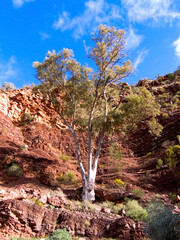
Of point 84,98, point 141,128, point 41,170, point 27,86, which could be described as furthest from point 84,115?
point 27,86

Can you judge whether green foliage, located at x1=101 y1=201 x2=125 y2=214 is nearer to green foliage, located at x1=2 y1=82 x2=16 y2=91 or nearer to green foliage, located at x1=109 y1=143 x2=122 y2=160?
green foliage, located at x1=109 y1=143 x2=122 y2=160

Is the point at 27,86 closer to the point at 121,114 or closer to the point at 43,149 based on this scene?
the point at 43,149

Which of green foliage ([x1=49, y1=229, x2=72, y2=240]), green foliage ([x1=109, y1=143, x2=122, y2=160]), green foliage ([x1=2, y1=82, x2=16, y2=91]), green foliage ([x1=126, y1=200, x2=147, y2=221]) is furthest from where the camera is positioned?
green foliage ([x1=2, y1=82, x2=16, y2=91])

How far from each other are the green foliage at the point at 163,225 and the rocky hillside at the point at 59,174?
170cm

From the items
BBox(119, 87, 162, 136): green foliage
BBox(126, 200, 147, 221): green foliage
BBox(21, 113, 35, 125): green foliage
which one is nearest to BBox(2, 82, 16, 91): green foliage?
BBox(21, 113, 35, 125): green foliage

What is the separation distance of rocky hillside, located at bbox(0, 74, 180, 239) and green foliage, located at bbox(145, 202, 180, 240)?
67.0 inches

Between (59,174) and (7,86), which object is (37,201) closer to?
(59,174)

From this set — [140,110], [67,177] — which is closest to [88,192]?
[67,177]

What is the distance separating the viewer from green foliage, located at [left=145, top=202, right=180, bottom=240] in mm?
4543

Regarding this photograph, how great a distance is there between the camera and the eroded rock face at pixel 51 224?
20.3 feet

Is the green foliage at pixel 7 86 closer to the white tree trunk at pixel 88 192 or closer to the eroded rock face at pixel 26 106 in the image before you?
the eroded rock face at pixel 26 106

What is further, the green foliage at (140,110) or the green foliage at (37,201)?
the green foliage at (140,110)

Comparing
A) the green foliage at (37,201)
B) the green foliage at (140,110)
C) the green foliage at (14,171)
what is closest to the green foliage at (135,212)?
the green foliage at (37,201)

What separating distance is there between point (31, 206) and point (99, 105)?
9.97 m
